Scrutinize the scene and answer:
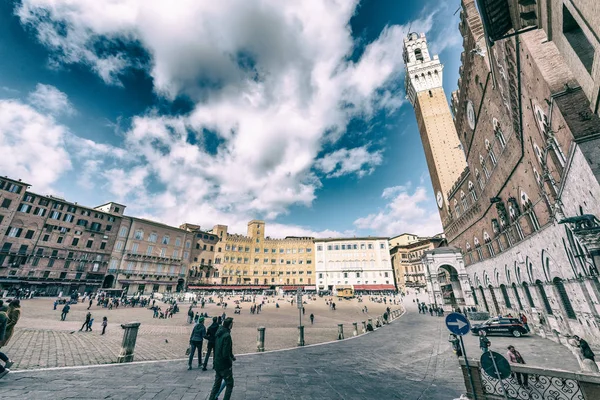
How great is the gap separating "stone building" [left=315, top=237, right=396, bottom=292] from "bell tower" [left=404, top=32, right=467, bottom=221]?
29296 mm

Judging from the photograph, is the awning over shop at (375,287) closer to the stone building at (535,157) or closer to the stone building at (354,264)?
the stone building at (354,264)

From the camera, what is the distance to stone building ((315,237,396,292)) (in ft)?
205

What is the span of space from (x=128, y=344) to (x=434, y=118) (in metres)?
48.3

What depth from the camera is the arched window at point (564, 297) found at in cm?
1258

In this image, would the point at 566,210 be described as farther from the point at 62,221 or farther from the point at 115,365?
the point at 62,221

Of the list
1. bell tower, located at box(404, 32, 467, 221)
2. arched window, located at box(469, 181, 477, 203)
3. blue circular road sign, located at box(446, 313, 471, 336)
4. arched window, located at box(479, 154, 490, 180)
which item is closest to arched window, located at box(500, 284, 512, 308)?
arched window, located at box(469, 181, 477, 203)

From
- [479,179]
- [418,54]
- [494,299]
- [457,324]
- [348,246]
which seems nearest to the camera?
[457,324]

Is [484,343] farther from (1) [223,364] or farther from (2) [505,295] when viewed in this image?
(2) [505,295]

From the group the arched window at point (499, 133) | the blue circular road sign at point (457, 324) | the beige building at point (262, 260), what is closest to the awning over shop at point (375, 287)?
the beige building at point (262, 260)

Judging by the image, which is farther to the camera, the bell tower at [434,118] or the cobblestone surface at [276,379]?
the bell tower at [434,118]

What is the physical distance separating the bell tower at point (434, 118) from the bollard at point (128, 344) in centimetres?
3796

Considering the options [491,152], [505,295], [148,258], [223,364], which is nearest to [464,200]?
[491,152]

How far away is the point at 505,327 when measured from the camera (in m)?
16.0

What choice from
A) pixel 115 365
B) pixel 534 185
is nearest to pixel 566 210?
pixel 534 185
